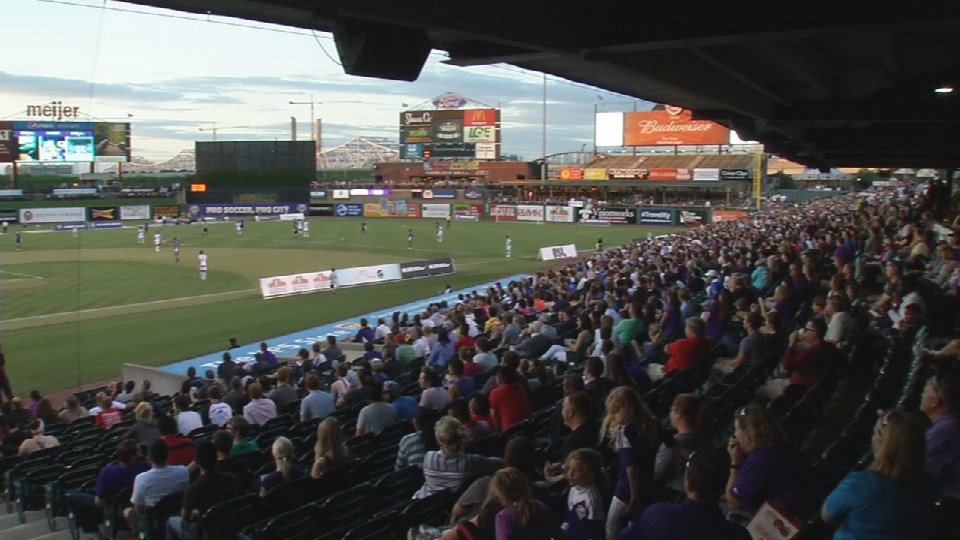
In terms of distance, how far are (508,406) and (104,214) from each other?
75.5 meters

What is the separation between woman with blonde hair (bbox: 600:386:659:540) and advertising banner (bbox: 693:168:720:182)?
8085cm

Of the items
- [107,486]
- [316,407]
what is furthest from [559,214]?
[107,486]

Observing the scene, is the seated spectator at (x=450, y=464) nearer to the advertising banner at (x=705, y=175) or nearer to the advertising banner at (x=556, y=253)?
the advertising banner at (x=556, y=253)

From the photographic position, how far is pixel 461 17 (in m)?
5.59

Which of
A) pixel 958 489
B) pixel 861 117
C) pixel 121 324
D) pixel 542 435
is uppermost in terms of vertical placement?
pixel 861 117

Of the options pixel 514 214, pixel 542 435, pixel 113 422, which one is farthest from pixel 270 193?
pixel 542 435

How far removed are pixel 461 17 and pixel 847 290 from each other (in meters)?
7.93

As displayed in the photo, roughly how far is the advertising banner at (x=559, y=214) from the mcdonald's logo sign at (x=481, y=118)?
24073 millimetres

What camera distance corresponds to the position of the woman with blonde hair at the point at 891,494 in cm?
347

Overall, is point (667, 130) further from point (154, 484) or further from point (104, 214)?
point (154, 484)

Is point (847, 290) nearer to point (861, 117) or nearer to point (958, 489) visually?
point (861, 117)

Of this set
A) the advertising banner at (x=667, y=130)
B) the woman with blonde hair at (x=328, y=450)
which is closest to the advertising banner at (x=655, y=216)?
the advertising banner at (x=667, y=130)

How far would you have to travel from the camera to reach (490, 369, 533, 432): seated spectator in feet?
23.0

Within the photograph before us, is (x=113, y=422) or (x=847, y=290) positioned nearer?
(x=847, y=290)
